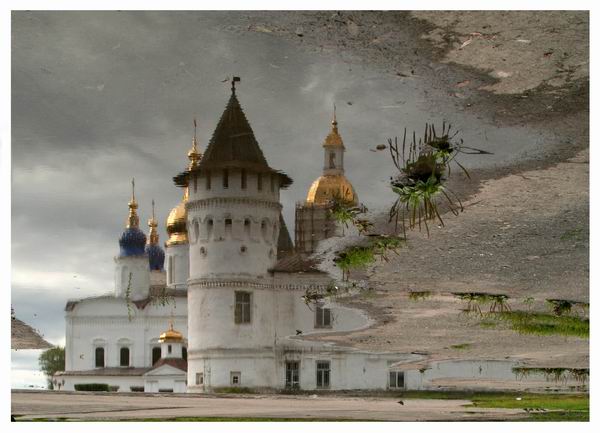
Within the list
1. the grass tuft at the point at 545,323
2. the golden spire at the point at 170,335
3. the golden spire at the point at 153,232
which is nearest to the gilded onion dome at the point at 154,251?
the golden spire at the point at 153,232

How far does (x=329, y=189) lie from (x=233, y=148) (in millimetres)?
596

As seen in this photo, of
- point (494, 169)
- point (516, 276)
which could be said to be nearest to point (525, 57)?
point (494, 169)

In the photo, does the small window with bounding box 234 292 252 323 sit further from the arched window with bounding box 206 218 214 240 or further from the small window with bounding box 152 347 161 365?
the small window with bounding box 152 347 161 365

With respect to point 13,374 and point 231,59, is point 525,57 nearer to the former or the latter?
point 231,59

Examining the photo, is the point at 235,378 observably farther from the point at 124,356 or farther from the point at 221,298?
the point at 124,356

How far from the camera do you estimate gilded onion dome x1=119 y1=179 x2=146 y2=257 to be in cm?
680

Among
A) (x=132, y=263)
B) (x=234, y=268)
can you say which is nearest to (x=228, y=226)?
(x=234, y=268)

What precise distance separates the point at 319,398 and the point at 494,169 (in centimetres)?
168

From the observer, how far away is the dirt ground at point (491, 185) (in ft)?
22.4

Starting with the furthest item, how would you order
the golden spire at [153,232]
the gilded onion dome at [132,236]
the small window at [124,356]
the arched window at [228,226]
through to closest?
the small window at [124,356] → the arched window at [228,226] → the gilded onion dome at [132,236] → the golden spire at [153,232]

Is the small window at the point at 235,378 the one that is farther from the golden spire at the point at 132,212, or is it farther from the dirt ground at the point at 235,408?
the golden spire at the point at 132,212

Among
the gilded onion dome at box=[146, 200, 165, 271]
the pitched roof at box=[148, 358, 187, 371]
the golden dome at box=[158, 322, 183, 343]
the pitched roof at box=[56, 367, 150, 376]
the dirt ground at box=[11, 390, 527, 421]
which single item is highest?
the gilded onion dome at box=[146, 200, 165, 271]

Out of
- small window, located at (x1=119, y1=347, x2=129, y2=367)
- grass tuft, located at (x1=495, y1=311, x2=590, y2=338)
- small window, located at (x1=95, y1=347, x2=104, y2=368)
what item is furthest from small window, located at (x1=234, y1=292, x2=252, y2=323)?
grass tuft, located at (x1=495, y1=311, x2=590, y2=338)

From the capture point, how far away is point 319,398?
6.99 meters
